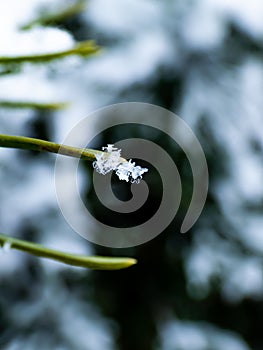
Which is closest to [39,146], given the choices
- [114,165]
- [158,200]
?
[114,165]

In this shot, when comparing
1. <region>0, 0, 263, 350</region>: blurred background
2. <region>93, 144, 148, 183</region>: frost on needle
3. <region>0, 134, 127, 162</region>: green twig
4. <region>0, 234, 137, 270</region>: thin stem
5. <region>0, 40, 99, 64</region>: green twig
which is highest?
<region>0, 0, 263, 350</region>: blurred background

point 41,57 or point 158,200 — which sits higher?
point 158,200

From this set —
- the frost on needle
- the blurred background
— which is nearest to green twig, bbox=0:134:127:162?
the frost on needle

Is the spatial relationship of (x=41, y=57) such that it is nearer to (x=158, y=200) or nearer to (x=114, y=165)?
(x=114, y=165)

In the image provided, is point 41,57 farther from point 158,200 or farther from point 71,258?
point 158,200

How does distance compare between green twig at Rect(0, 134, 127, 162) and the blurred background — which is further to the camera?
the blurred background

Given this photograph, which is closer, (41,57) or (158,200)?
(41,57)

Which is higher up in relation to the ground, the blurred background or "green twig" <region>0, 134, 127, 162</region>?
the blurred background

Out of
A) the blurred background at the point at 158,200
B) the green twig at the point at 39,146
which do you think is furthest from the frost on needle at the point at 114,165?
the blurred background at the point at 158,200

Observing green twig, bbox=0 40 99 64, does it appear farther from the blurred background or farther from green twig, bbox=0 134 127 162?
the blurred background

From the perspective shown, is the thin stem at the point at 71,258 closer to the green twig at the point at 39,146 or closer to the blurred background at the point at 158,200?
the green twig at the point at 39,146
